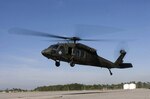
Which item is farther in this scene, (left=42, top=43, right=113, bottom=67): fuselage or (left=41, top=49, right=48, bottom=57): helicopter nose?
(left=42, top=43, right=113, bottom=67): fuselage

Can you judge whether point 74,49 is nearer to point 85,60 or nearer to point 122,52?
point 85,60

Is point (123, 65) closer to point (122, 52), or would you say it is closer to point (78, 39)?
point (122, 52)

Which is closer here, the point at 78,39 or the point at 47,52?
the point at 47,52

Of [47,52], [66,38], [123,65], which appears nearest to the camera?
[47,52]

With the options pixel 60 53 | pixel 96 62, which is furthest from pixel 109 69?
pixel 60 53

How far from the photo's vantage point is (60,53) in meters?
42.3

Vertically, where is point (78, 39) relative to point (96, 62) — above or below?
above

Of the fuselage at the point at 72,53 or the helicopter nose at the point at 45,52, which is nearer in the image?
the helicopter nose at the point at 45,52

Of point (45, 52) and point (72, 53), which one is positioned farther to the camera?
point (72, 53)

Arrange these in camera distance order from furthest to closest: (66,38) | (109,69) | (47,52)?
(109,69)
(66,38)
(47,52)

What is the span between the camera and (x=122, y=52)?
184 feet

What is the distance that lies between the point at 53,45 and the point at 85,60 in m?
5.11

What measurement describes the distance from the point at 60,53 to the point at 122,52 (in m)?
17.4

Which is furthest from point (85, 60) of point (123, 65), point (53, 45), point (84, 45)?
point (123, 65)
